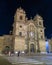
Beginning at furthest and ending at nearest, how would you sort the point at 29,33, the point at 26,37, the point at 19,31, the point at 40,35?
the point at 40,35 < the point at 29,33 < the point at 26,37 < the point at 19,31

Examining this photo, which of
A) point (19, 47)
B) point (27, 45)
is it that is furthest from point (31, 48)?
point (19, 47)

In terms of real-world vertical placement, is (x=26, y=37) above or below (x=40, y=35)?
below

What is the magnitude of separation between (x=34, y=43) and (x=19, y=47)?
848cm

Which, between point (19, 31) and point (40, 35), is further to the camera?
point (40, 35)

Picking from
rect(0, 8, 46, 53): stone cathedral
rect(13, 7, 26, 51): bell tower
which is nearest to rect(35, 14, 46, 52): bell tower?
rect(0, 8, 46, 53): stone cathedral

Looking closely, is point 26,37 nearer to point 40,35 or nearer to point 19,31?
point 19,31

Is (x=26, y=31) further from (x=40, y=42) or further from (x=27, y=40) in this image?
(x=40, y=42)

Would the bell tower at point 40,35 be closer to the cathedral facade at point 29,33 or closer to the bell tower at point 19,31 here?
the cathedral facade at point 29,33

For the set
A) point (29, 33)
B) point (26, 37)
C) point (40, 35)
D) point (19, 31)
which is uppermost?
point (19, 31)

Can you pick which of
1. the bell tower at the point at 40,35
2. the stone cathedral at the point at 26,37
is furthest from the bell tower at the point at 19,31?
the bell tower at the point at 40,35

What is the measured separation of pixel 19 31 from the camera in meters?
53.1

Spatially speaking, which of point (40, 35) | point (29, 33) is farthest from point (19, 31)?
point (40, 35)

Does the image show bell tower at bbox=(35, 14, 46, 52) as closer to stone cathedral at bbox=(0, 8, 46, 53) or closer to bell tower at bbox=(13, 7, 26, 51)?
stone cathedral at bbox=(0, 8, 46, 53)

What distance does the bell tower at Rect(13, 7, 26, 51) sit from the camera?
160 feet
